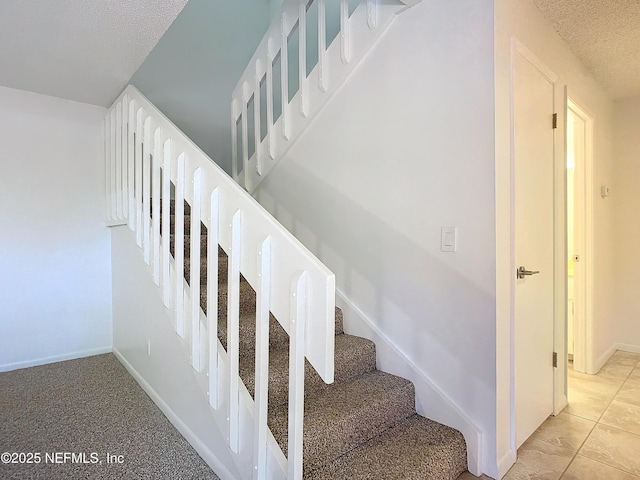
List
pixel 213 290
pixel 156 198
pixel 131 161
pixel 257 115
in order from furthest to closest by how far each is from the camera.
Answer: pixel 257 115, pixel 131 161, pixel 156 198, pixel 213 290

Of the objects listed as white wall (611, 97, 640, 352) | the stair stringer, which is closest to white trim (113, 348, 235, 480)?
the stair stringer

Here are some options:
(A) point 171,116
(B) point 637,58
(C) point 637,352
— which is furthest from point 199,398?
(C) point 637,352

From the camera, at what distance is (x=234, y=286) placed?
4.81ft

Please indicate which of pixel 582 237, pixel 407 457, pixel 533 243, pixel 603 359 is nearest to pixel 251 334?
pixel 407 457

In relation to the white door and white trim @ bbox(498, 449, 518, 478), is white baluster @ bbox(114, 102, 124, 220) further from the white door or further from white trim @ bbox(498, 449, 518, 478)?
white trim @ bbox(498, 449, 518, 478)

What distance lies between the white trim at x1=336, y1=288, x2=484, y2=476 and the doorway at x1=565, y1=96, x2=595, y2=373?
65.3 inches

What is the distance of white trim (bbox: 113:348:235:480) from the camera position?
63.8 inches

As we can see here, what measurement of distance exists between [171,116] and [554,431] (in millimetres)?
3896

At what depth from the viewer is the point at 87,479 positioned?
1555 millimetres

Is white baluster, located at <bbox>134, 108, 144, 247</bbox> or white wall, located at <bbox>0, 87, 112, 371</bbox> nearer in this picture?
white baluster, located at <bbox>134, 108, 144, 247</bbox>

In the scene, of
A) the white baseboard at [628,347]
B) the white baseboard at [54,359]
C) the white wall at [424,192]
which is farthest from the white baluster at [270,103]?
the white baseboard at [628,347]

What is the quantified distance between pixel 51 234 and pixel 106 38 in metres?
1.66

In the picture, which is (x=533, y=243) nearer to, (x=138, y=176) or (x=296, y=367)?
(x=296, y=367)

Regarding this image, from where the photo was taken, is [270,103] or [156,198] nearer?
[156,198]
